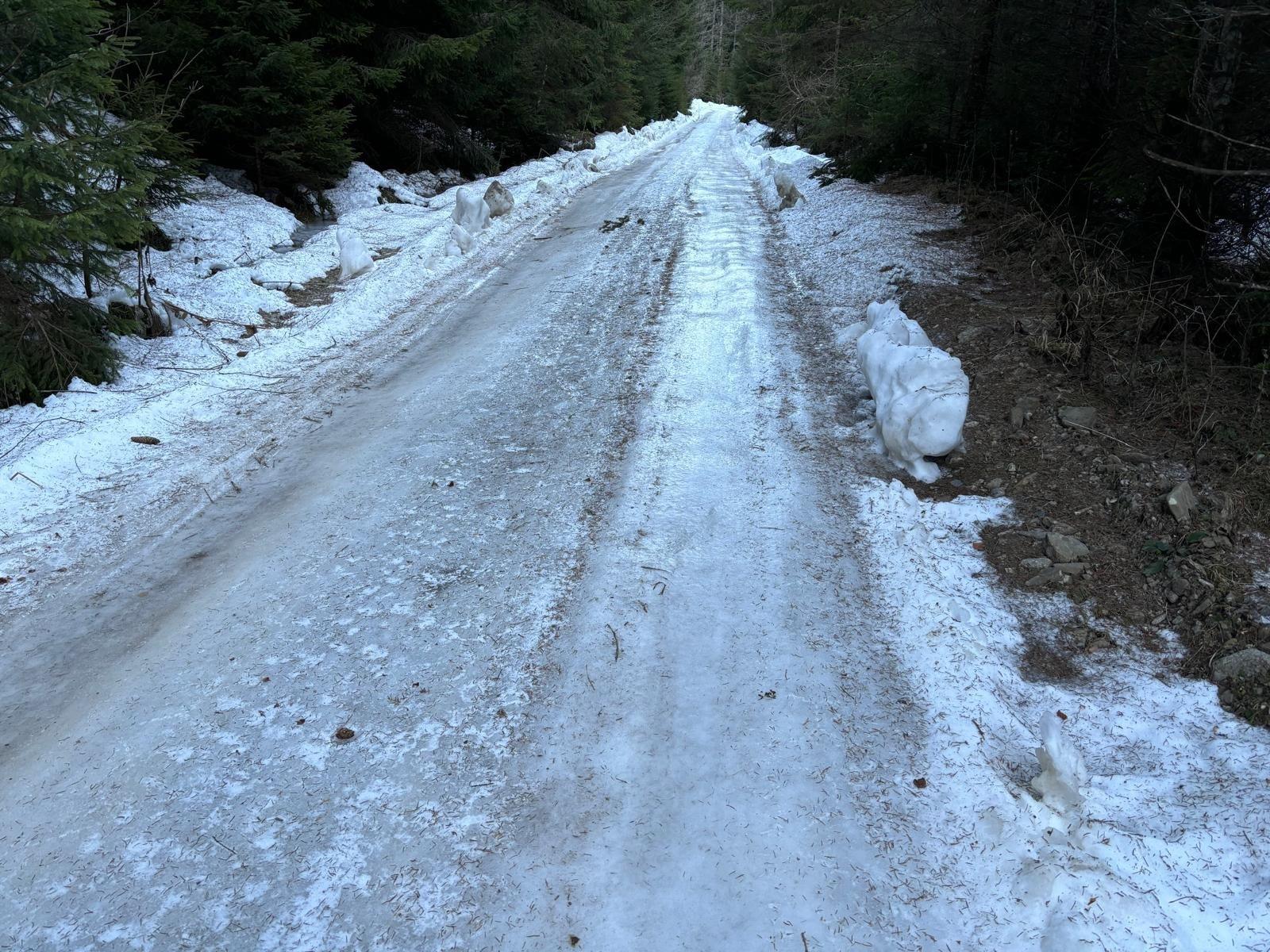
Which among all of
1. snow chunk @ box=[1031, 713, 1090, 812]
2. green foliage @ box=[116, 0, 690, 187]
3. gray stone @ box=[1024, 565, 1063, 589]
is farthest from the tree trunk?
snow chunk @ box=[1031, 713, 1090, 812]

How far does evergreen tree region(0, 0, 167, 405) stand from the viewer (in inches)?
205

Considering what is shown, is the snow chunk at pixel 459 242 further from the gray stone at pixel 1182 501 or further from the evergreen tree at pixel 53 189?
the gray stone at pixel 1182 501

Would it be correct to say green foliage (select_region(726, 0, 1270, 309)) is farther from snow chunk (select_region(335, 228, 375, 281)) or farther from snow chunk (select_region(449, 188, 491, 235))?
snow chunk (select_region(335, 228, 375, 281))

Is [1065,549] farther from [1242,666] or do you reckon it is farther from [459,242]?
[459,242]

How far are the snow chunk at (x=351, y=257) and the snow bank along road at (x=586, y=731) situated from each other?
5177 millimetres

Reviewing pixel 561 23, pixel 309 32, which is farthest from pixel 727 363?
pixel 561 23

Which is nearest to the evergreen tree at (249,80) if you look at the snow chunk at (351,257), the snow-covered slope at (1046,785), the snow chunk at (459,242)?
the snow chunk at (351,257)

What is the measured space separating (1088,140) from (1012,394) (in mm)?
5187

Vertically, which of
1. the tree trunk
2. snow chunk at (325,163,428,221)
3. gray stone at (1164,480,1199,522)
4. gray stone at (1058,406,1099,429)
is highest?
→ the tree trunk

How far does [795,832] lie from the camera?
111 inches

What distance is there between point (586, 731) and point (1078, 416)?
444cm

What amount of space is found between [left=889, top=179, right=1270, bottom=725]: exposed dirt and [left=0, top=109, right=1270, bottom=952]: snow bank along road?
240 millimetres

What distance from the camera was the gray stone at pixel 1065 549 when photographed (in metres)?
4.26

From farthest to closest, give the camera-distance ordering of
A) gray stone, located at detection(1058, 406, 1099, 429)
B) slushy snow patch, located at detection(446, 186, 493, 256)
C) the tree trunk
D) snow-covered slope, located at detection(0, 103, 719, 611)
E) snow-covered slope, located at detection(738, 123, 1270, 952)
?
slushy snow patch, located at detection(446, 186, 493, 256), the tree trunk, gray stone, located at detection(1058, 406, 1099, 429), snow-covered slope, located at detection(0, 103, 719, 611), snow-covered slope, located at detection(738, 123, 1270, 952)
